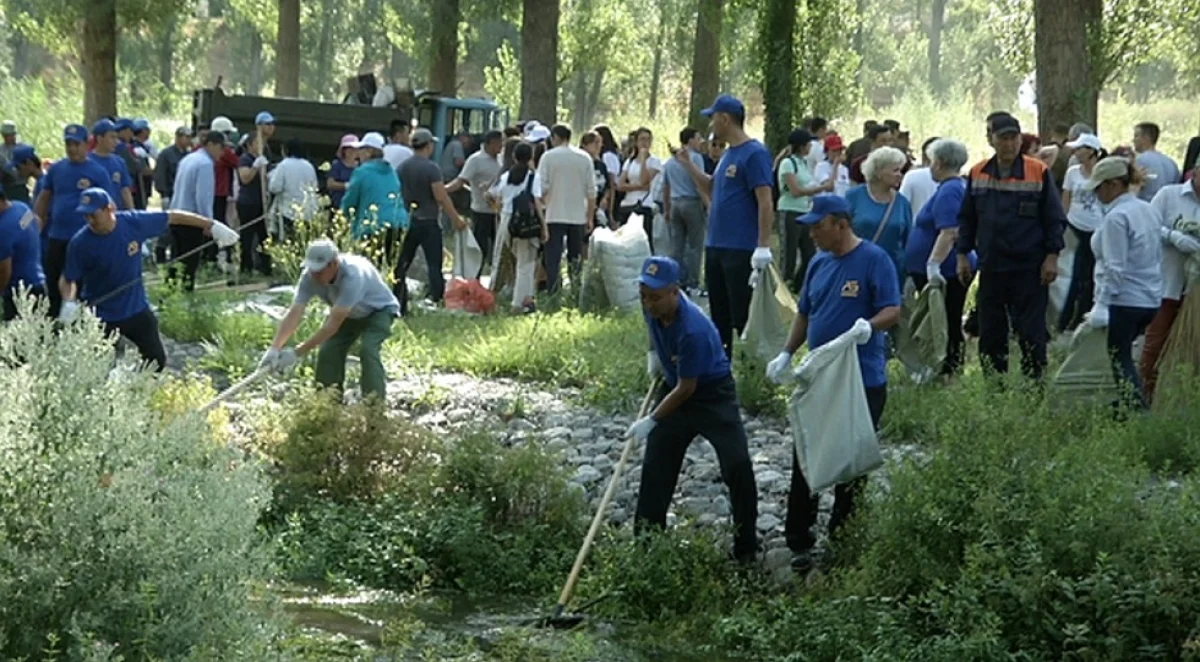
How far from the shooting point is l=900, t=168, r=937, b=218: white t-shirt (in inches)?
547

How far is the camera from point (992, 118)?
11.2m

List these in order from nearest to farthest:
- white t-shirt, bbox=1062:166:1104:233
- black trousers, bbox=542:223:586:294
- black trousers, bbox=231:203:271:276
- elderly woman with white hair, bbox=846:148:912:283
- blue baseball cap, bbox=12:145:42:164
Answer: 1. elderly woman with white hair, bbox=846:148:912:283
2. white t-shirt, bbox=1062:166:1104:233
3. blue baseball cap, bbox=12:145:42:164
4. black trousers, bbox=542:223:586:294
5. black trousers, bbox=231:203:271:276

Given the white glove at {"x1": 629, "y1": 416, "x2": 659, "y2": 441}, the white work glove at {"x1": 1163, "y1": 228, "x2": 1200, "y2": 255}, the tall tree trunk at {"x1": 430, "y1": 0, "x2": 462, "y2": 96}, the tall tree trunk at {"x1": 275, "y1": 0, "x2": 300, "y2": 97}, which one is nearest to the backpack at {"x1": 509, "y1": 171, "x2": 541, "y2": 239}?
the white work glove at {"x1": 1163, "y1": 228, "x2": 1200, "y2": 255}

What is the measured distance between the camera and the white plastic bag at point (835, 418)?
859 cm

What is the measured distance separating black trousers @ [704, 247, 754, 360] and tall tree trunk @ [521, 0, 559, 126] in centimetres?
1308

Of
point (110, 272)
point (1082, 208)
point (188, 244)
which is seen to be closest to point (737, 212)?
point (110, 272)

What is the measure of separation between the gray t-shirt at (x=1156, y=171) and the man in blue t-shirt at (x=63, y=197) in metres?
8.49

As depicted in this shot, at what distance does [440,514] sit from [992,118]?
4213 mm

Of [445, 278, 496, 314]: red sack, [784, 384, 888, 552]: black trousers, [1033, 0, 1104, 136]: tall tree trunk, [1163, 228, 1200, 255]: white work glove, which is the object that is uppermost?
[1033, 0, 1104, 136]: tall tree trunk

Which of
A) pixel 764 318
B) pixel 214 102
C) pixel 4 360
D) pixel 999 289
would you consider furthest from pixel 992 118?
pixel 214 102

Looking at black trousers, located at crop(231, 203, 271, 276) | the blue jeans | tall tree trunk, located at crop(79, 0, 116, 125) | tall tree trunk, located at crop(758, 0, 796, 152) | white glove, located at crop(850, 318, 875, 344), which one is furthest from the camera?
tall tree trunk, located at crop(79, 0, 116, 125)

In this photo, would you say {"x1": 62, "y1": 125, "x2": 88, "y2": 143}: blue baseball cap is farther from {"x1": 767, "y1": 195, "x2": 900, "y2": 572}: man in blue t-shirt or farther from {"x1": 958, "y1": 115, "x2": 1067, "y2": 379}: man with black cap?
{"x1": 767, "y1": 195, "x2": 900, "y2": 572}: man in blue t-shirt

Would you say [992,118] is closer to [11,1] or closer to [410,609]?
[410,609]

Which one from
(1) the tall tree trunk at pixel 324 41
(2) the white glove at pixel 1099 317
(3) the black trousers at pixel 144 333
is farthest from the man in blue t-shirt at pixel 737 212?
(1) the tall tree trunk at pixel 324 41
